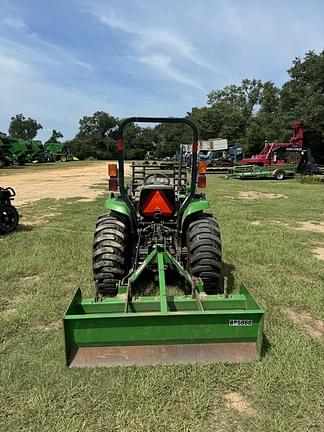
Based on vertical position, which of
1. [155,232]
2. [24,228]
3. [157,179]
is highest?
[157,179]

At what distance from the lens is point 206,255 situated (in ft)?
12.5

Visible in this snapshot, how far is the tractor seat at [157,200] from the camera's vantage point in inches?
167

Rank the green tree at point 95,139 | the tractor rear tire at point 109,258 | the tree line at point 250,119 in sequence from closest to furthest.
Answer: the tractor rear tire at point 109,258, the tree line at point 250,119, the green tree at point 95,139

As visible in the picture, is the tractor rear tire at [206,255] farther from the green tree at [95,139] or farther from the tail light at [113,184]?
the green tree at [95,139]

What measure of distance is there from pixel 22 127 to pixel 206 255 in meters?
89.9

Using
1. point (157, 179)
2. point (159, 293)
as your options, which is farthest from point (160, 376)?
→ point (157, 179)

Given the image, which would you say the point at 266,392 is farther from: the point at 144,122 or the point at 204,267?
the point at 144,122

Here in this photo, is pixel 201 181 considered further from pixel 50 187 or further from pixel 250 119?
pixel 250 119


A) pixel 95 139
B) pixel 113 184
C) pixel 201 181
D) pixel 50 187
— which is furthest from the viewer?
pixel 95 139

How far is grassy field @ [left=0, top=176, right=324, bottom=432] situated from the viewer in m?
2.34

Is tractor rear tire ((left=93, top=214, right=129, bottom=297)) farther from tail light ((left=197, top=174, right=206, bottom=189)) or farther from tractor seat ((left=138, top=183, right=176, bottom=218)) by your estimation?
tail light ((left=197, top=174, right=206, bottom=189))

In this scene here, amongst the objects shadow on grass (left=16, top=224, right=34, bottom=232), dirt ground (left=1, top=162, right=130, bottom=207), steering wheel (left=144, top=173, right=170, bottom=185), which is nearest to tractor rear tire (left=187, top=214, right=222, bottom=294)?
steering wheel (left=144, top=173, right=170, bottom=185)

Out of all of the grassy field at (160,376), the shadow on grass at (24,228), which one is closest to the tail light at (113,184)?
the grassy field at (160,376)

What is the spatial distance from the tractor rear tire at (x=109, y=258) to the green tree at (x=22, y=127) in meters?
87.6
